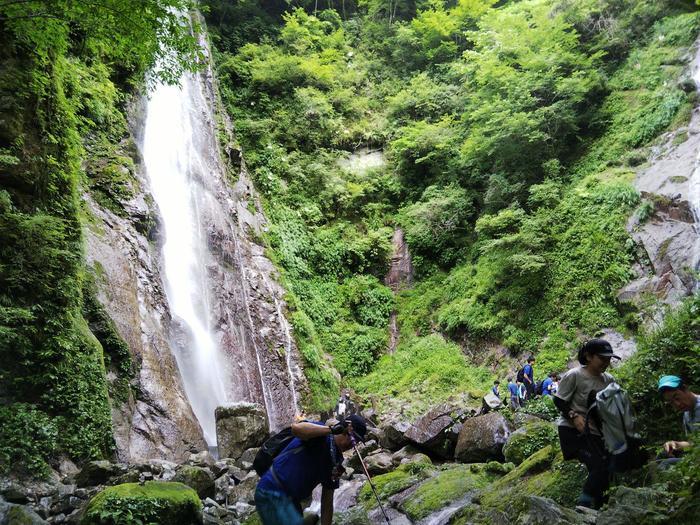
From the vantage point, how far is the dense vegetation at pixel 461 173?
14445 mm

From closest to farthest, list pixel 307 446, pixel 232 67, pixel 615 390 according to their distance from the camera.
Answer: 1. pixel 307 446
2. pixel 615 390
3. pixel 232 67

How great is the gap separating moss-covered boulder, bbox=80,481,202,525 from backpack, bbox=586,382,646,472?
13.4ft

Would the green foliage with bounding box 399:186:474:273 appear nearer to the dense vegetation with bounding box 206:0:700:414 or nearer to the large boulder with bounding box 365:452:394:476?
the dense vegetation with bounding box 206:0:700:414

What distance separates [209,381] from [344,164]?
1415 centimetres

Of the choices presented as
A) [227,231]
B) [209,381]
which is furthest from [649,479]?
[227,231]

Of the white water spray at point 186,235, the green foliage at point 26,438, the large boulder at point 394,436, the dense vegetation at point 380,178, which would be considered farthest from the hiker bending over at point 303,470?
the white water spray at point 186,235

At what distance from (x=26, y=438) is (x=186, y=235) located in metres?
8.59

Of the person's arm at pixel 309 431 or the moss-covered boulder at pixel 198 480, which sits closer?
the person's arm at pixel 309 431

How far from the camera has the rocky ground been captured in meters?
4.07

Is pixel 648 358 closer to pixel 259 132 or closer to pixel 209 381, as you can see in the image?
pixel 209 381

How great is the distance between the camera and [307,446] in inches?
130

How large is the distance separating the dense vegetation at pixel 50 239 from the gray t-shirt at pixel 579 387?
6756 millimetres

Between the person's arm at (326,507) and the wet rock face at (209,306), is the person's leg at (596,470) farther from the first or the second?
the wet rock face at (209,306)

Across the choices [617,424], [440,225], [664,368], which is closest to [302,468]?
[617,424]
